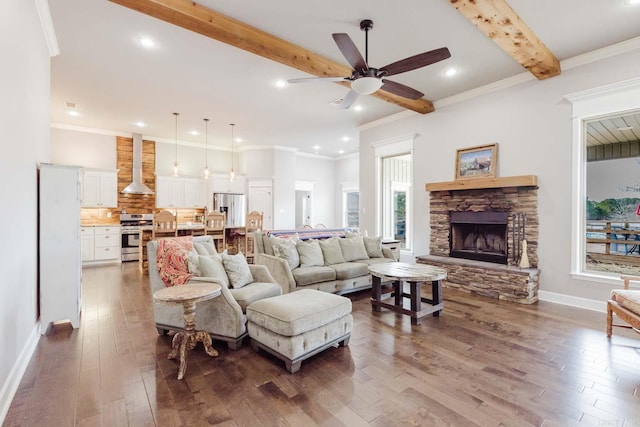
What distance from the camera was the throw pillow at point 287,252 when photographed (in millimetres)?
4195

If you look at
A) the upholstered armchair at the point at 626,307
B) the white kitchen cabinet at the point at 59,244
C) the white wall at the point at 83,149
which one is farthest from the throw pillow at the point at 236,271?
the white wall at the point at 83,149

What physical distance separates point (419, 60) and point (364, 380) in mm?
2909

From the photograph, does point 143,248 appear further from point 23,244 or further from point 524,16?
point 524,16

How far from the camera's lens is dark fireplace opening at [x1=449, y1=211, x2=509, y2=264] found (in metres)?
4.71

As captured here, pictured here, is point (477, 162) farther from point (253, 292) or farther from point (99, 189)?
point (99, 189)

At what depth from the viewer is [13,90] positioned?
2.25 metres

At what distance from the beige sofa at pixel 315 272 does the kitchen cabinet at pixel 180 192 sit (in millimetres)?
4831

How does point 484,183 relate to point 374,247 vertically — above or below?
above

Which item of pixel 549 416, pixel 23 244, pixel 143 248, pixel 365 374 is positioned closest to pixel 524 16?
pixel 549 416

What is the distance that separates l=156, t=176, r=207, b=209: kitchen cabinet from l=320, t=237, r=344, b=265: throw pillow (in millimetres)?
5374

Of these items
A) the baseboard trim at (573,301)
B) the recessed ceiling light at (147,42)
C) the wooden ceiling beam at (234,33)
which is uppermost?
the recessed ceiling light at (147,42)

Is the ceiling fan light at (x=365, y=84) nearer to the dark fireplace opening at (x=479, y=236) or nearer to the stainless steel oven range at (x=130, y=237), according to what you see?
the dark fireplace opening at (x=479, y=236)

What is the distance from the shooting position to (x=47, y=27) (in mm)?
3197

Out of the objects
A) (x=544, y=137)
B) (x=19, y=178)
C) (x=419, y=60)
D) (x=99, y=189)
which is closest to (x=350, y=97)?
(x=419, y=60)
